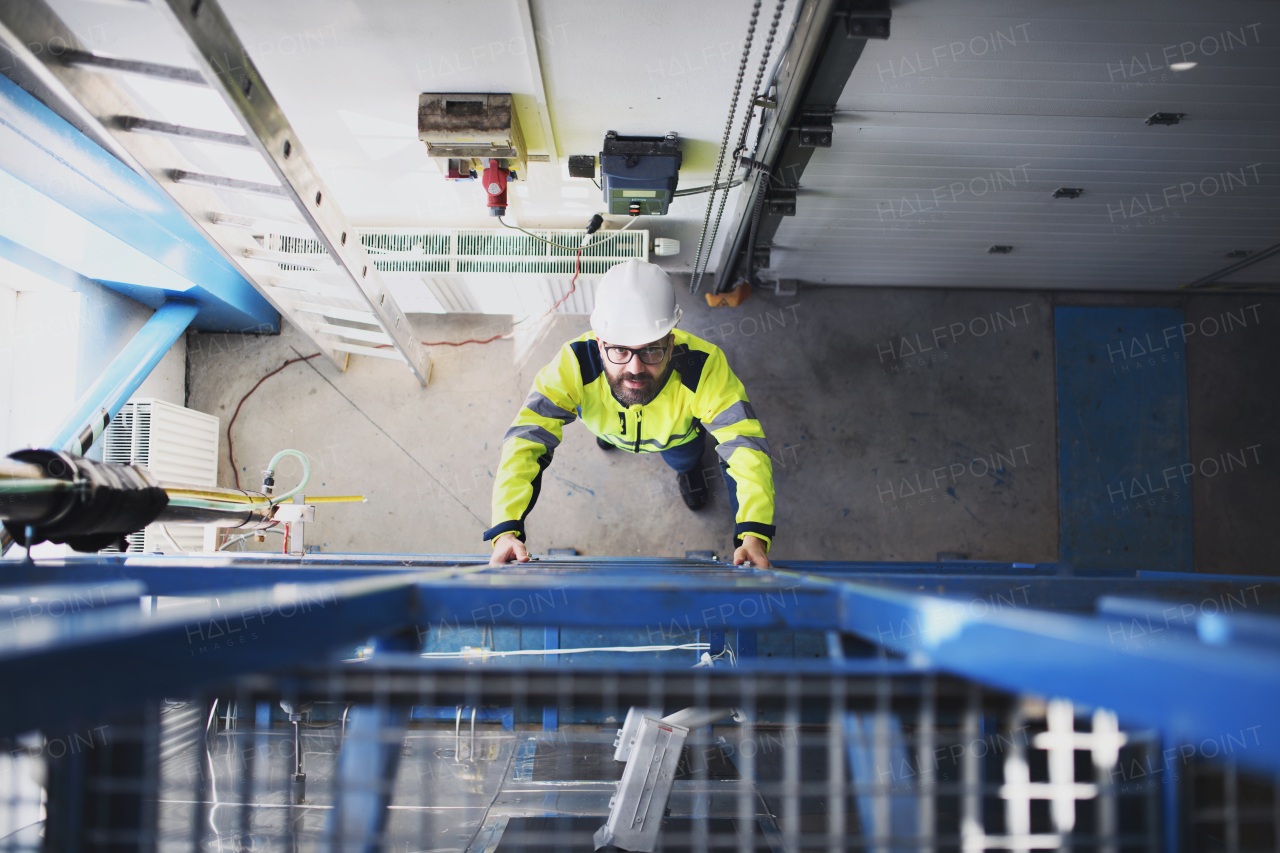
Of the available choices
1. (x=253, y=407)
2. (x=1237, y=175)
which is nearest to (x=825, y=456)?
(x=1237, y=175)

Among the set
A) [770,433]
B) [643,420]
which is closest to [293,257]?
[643,420]

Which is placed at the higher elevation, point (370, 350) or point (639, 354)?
point (370, 350)

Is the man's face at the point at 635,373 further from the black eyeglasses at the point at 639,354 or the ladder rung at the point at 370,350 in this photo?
the ladder rung at the point at 370,350

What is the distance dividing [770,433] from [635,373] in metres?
1.95

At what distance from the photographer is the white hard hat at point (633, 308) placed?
9.87 feet

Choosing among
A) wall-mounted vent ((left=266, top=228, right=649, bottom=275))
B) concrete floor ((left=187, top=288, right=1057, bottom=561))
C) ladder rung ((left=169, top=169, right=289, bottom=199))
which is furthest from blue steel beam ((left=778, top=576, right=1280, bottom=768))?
concrete floor ((left=187, top=288, right=1057, bottom=561))

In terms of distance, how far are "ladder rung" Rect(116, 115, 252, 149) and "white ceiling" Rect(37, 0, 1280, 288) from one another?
1.26 feet

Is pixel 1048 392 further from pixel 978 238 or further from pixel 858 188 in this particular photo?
pixel 858 188

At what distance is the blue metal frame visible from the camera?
1.77 feet

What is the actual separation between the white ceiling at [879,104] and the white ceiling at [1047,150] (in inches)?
0.4

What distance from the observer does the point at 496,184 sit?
339 centimetres

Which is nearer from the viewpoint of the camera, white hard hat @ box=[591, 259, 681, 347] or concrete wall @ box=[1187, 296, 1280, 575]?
white hard hat @ box=[591, 259, 681, 347]

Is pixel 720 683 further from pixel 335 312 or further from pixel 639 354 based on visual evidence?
pixel 335 312

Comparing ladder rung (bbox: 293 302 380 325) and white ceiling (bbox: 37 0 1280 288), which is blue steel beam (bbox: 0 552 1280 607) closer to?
white ceiling (bbox: 37 0 1280 288)
